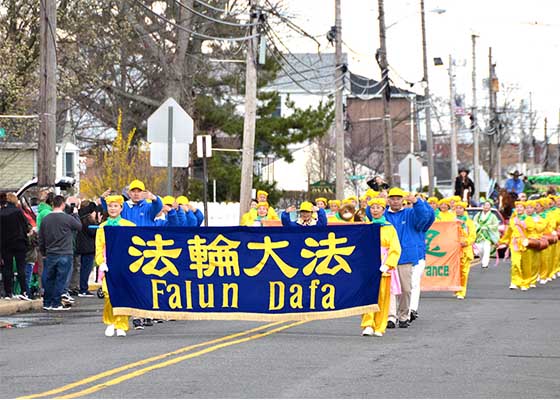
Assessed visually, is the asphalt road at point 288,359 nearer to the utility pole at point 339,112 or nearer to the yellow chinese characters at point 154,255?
the yellow chinese characters at point 154,255

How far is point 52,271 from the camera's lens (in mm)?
21219

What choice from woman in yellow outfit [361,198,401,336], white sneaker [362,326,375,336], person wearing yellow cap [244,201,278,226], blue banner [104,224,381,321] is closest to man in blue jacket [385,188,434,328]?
woman in yellow outfit [361,198,401,336]

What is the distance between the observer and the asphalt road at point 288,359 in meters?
11.1

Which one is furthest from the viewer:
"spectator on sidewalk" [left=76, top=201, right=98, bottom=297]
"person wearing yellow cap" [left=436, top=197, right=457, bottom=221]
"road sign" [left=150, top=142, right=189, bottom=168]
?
"person wearing yellow cap" [left=436, top=197, right=457, bottom=221]

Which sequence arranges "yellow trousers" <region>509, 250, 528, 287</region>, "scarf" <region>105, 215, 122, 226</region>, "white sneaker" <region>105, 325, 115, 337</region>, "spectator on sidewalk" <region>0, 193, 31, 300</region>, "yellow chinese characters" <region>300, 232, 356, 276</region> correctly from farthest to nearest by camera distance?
1. "yellow trousers" <region>509, 250, 528, 287</region>
2. "spectator on sidewalk" <region>0, 193, 31, 300</region>
3. "scarf" <region>105, 215, 122, 226</region>
4. "yellow chinese characters" <region>300, 232, 356, 276</region>
5. "white sneaker" <region>105, 325, 115, 337</region>

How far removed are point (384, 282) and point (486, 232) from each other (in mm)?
18504

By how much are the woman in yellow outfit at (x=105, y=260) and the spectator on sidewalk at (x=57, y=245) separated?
4011mm

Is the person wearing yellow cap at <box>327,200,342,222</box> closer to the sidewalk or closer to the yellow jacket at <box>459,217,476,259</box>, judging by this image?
the yellow jacket at <box>459,217,476,259</box>

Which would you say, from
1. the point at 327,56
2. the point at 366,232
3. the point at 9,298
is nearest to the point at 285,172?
the point at 327,56

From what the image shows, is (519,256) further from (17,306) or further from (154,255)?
(154,255)

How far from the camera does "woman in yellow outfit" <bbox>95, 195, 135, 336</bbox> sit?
16.5 m

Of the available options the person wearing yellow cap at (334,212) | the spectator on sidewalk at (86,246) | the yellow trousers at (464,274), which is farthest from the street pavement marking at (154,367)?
the person wearing yellow cap at (334,212)

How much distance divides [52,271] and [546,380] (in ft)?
35.8

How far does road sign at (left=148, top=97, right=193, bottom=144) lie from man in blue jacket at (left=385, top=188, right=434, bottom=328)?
21.4 ft
